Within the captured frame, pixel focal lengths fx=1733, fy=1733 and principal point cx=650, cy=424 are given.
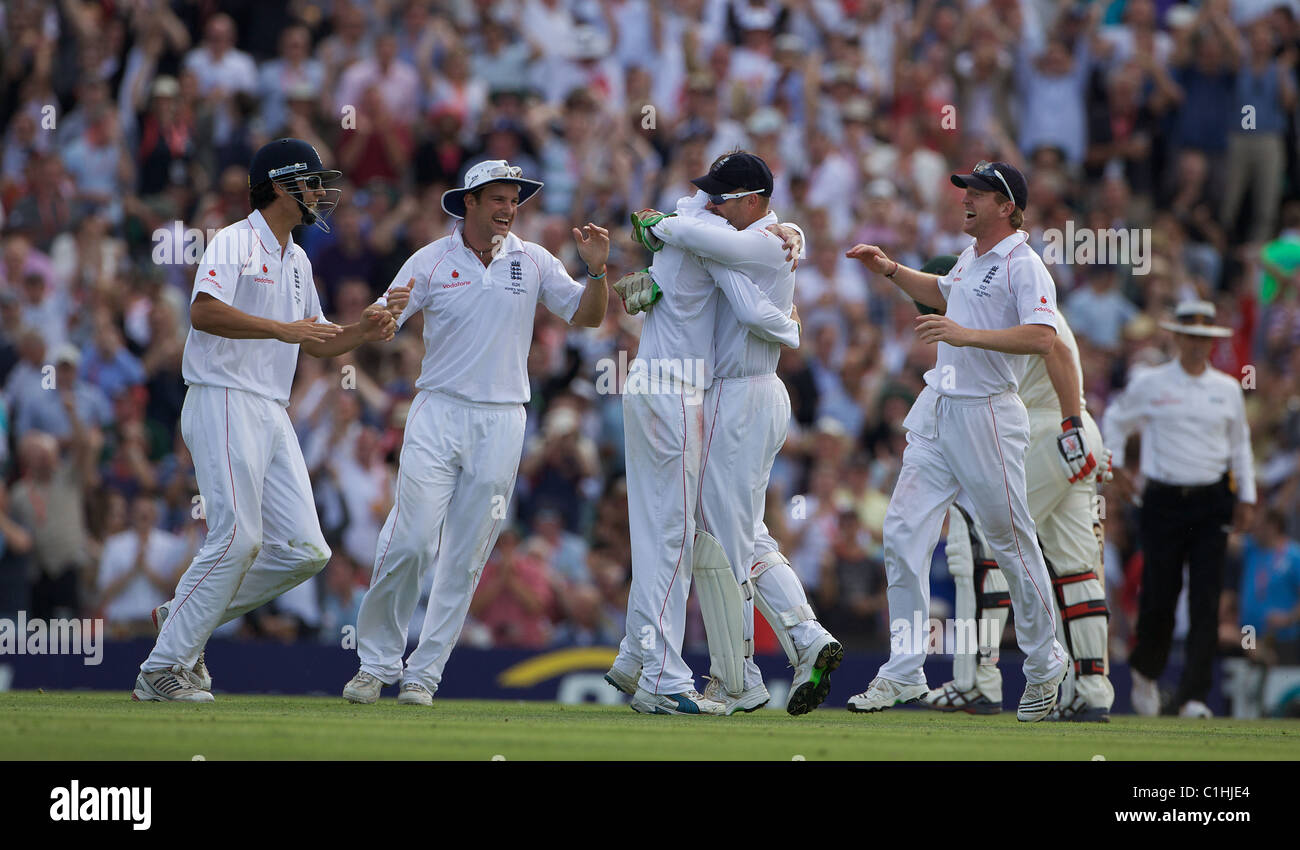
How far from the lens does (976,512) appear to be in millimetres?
10250

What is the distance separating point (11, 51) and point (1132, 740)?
49.2ft

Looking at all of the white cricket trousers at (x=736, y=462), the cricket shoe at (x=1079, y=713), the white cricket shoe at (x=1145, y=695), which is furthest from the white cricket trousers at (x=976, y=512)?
the white cricket shoe at (x=1145, y=695)

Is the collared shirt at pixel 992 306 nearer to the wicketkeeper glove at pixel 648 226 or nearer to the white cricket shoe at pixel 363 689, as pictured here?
the wicketkeeper glove at pixel 648 226

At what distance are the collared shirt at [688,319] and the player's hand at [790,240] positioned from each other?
0.28m

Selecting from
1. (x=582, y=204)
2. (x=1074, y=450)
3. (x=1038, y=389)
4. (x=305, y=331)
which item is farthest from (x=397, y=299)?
(x=582, y=204)

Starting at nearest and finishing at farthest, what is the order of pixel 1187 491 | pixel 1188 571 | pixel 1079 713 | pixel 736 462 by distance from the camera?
pixel 736 462, pixel 1079 713, pixel 1187 491, pixel 1188 571

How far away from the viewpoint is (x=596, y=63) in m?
19.5

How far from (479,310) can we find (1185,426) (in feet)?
19.2

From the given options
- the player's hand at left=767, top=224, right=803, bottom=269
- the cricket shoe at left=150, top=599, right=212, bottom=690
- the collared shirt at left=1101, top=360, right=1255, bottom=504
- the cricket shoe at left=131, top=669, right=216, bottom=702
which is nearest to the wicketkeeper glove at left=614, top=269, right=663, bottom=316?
the player's hand at left=767, top=224, right=803, bottom=269

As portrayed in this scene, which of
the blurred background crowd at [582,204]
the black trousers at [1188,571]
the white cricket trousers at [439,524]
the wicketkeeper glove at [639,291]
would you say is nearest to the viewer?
the wicketkeeper glove at [639,291]

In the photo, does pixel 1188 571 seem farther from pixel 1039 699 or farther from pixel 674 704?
pixel 674 704

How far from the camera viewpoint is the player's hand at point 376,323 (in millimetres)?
10109
